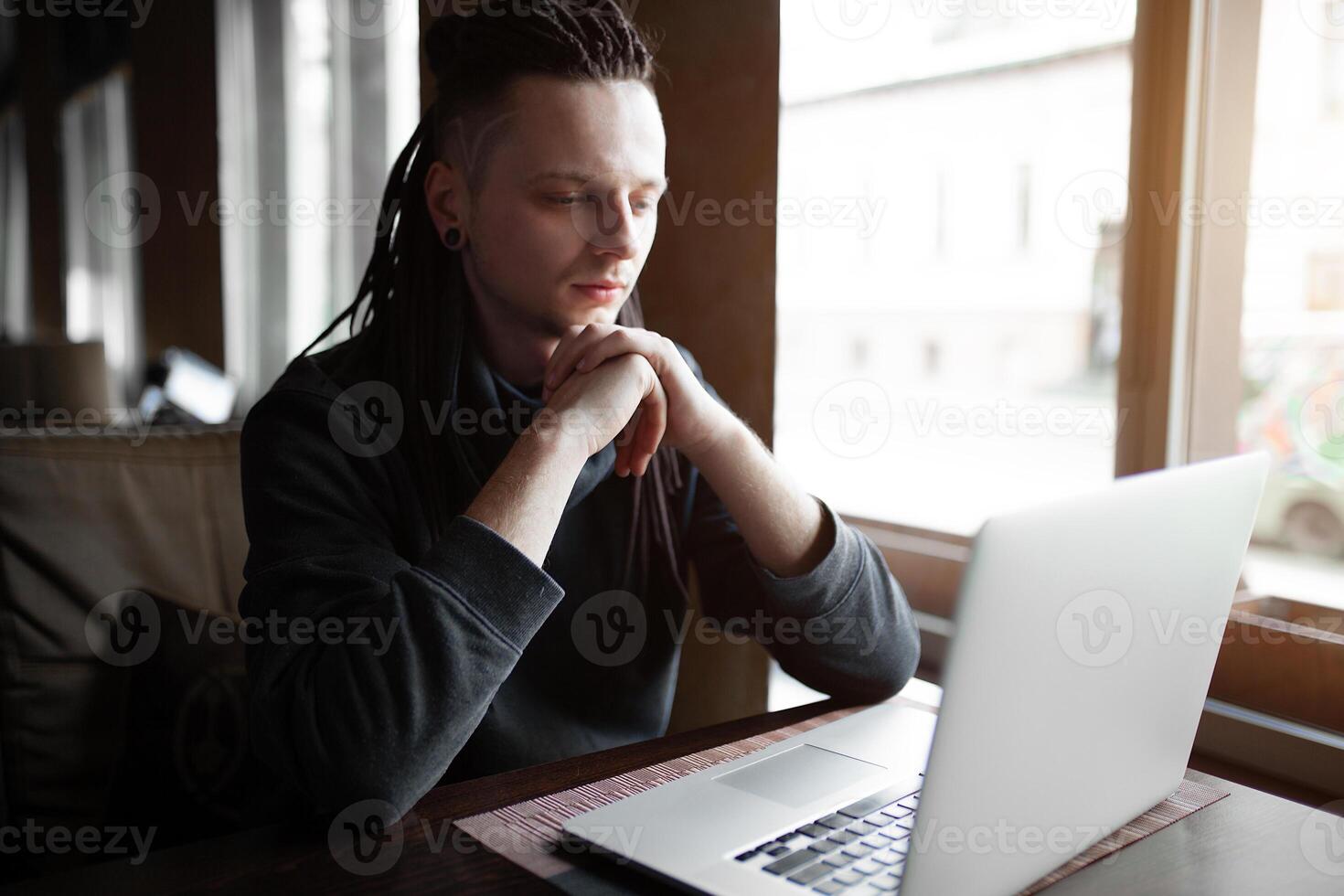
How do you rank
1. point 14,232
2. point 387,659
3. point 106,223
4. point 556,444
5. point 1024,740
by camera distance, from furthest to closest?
point 14,232 → point 106,223 → point 556,444 → point 387,659 → point 1024,740

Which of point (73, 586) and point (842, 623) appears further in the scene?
point (73, 586)

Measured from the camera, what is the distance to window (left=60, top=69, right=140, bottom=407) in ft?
15.0

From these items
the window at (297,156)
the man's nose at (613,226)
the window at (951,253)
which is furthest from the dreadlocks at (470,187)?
the window at (297,156)

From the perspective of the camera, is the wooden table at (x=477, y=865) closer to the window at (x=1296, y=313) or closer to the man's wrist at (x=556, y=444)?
the man's wrist at (x=556, y=444)

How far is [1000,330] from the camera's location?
61.9 inches

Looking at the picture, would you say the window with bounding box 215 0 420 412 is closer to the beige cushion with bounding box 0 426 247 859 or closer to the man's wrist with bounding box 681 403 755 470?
the beige cushion with bounding box 0 426 247 859

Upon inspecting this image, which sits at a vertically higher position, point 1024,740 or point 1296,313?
point 1296,313

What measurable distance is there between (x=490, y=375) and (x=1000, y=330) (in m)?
0.81

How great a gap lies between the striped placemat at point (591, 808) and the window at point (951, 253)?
64 cm

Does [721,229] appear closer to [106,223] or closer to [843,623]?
[843,623]

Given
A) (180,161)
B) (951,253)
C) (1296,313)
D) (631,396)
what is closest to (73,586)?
(631,396)

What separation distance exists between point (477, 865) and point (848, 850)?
25 centimetres

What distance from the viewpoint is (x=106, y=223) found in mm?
5207

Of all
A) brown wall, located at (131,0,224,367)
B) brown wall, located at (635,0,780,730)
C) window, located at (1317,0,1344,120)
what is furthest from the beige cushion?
brown wall, located at (131,0,224,367)
